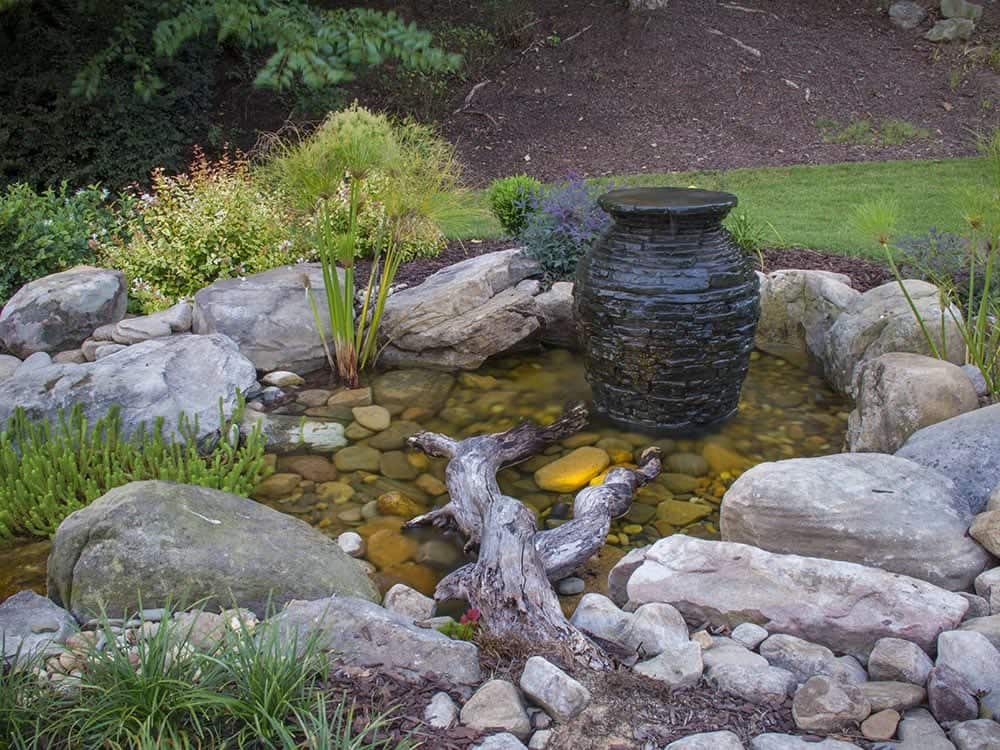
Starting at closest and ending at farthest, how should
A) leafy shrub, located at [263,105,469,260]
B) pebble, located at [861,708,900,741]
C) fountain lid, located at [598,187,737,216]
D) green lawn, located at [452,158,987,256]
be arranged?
pebble, located at [861,708,900,741], fountain lid, located at [598,187,737,216], leafy shrub, located at [263,105,469,260], green lawn, located at [452,158,987,256]

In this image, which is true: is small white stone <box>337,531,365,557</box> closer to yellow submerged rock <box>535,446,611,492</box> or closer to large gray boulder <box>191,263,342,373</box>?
yellow submerged rock <box>535,446,611,492</box>

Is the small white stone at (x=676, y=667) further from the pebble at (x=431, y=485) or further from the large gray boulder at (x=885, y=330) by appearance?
the large gray boulder at (x=885, y=330)

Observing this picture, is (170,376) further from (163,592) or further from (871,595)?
(871,595)

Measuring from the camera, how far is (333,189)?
16.4 feet

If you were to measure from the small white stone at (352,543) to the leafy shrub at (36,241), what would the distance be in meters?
3.98

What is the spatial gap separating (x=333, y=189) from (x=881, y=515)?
128 inches

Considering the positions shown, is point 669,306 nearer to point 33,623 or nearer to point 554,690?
point 554,690

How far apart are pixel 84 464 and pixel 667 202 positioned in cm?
295

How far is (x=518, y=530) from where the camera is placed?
10.8 feet

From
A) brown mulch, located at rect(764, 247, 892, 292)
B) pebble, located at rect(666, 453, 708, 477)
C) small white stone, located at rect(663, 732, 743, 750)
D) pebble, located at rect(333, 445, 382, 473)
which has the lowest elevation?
pebble, located at rect(333, 445, 382, 473)

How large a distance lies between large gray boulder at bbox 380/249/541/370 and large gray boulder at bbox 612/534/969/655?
267 cm

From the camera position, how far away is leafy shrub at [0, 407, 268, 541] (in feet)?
12.6

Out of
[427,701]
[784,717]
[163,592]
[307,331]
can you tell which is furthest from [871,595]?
[307,331]

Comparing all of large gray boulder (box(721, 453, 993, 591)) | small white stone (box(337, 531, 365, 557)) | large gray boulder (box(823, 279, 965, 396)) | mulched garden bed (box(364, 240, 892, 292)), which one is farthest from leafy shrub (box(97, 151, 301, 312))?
large gray boulder (box(721, 453, 993, 591))
